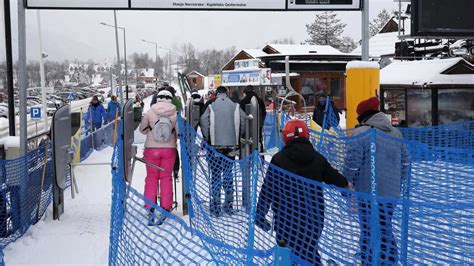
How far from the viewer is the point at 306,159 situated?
4.52m

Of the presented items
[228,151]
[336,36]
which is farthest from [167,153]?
[336,36]

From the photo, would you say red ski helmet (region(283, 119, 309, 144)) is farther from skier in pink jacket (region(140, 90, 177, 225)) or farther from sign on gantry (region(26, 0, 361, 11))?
sign on gantry (region(26, 0, 361, 11))

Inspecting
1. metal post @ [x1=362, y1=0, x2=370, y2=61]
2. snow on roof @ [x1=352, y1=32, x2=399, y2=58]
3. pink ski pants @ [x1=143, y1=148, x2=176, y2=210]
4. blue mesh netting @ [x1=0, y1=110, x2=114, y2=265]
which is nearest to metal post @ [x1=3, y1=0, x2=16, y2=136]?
blue mesh netting @ [x1=0, y1=110, x2=114, y2=265]

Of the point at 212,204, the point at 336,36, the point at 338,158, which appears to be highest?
the point at 336,36

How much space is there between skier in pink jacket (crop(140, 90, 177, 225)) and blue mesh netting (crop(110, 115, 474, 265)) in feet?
0.71

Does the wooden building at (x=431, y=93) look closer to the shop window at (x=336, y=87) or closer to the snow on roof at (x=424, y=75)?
the snow on roof at (x=424, y=75)

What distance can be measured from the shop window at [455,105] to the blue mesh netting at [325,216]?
7.66 m

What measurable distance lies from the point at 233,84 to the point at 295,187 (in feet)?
91.3

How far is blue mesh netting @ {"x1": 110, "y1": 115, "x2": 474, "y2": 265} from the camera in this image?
3.67 metres

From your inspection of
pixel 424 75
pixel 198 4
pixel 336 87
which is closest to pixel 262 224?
pixel 198 4

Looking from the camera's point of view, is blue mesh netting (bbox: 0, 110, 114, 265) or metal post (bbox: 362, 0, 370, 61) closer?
blue mesh netting (bbox: 0, 110, 114, 265)

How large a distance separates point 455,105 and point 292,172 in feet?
37.6

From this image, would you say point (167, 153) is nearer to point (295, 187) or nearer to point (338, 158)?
point (338, 158)

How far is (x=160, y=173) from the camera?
24.2ft
